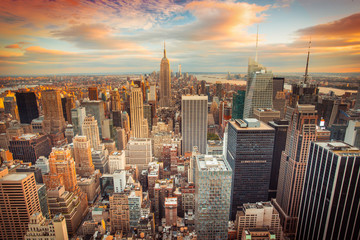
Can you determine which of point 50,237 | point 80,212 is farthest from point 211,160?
point 80,212

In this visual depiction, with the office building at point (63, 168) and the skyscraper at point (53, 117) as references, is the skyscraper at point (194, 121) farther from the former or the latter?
the skyscraper at point (53, 117)

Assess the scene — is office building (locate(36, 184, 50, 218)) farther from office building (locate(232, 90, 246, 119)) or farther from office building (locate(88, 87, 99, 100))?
office building (locate(232, 90, 246, 119))

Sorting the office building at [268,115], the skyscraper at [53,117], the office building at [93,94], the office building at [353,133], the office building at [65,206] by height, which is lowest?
the office building at [65,206]

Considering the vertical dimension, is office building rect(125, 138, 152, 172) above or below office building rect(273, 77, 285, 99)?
below

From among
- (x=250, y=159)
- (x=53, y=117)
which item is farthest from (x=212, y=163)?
(x=53, y=117)

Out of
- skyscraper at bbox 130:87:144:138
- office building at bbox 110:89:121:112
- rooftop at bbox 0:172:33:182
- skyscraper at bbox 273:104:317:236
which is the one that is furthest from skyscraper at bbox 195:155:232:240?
skyscraper at bbox 130:87:144:138

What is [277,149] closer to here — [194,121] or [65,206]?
[194,121]

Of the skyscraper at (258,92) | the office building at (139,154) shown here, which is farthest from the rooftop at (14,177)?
the skyscraper at (258,92)
